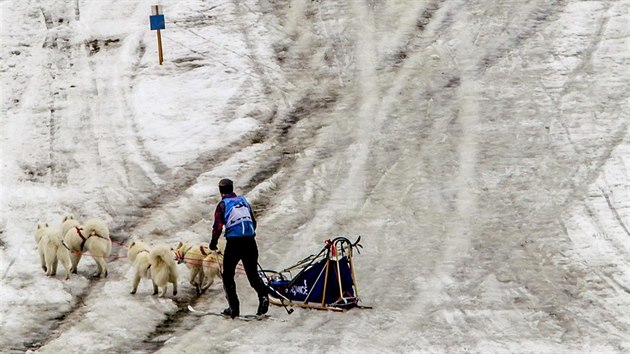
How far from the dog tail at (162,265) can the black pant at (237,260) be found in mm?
947

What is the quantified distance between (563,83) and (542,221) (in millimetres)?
5051

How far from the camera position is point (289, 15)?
2109cm

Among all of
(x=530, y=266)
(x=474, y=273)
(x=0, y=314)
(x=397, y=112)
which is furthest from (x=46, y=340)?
(x=397, y=112)

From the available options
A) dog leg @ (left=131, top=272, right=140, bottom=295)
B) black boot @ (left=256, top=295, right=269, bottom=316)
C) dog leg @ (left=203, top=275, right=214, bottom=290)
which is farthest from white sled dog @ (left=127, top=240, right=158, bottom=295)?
black boot @ (left=256, top=295, right=269, bottom=316)

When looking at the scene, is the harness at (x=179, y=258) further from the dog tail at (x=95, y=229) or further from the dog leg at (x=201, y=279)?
the dog tail at (x=95, y=229)

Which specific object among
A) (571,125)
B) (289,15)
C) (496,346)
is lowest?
(496,346)

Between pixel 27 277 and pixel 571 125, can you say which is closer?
pixel 27 277

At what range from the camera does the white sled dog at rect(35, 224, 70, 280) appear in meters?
12.0

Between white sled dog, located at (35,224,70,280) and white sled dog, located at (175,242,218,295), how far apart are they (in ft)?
4.64

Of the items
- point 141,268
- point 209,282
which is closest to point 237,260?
point 209,282

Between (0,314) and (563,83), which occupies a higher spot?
(563,83)

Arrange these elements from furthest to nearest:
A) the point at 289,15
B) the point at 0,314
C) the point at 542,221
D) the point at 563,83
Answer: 1. the point at 289,15
2. the point at 563,83
3. the point at 542,221
4. the point at 0,314

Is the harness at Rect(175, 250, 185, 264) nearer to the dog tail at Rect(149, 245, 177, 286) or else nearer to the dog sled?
the dog tail at Rect(149, 245, 177, 286)

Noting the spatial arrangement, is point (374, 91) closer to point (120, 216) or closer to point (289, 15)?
point (289, 15)
